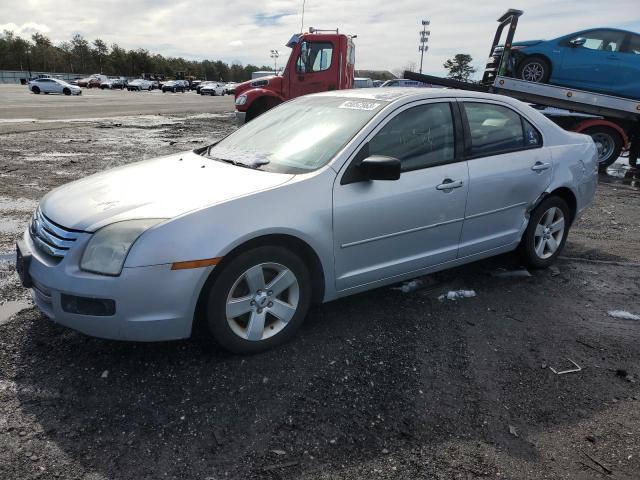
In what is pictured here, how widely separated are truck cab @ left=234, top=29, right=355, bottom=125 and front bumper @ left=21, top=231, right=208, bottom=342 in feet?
34.6

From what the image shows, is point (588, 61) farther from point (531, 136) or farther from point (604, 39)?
point (531, 136)

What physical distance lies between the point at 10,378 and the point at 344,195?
2229mm

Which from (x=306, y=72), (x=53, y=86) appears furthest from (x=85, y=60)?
(x=306, y=72)

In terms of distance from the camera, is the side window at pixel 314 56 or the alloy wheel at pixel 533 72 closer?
the alloy wheel at pixel 533 72

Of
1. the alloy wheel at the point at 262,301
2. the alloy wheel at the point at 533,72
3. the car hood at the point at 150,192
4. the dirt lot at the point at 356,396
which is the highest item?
the alloy wheel at the point at 533,72

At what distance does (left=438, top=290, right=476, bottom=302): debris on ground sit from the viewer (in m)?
4.16

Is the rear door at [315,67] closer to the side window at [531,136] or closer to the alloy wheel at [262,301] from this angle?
the side window at [531,136]

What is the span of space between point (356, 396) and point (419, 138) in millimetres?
1980

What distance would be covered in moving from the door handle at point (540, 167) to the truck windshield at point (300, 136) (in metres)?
1.63

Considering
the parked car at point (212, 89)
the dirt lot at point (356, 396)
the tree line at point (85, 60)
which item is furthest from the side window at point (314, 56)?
the tree line at point (85, 60)

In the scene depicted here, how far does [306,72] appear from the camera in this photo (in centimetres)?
1307

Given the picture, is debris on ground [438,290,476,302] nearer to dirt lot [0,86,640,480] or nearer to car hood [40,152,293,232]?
dirt lot [0,86,640,480]

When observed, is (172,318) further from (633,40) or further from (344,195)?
(633,40)

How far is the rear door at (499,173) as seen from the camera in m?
4.04
